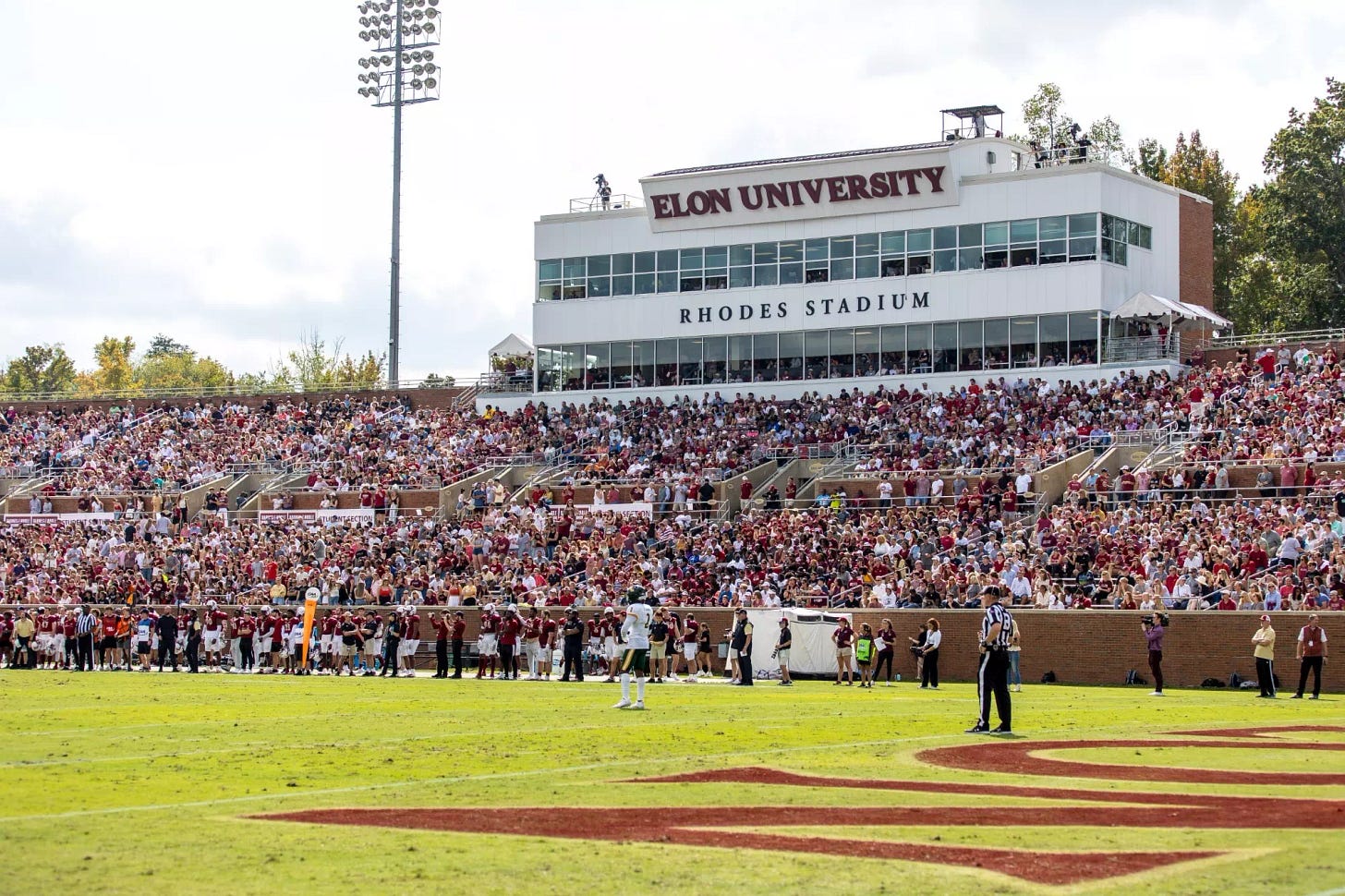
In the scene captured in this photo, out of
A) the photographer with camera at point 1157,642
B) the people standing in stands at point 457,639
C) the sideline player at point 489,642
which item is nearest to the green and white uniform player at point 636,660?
the photographer with camera at point 1157,642

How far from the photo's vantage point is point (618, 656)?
114ft

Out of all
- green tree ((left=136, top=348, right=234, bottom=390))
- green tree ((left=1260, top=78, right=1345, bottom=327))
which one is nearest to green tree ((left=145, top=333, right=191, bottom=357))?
green tree ((left=136, top=348, right=234, bottom=390))

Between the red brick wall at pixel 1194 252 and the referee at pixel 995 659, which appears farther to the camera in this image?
the red brick wall at pixel 1194 252

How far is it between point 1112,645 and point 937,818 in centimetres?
2256

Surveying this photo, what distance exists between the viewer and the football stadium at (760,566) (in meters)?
11.8

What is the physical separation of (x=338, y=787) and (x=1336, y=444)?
31.1m

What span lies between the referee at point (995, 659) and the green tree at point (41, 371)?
111 metres

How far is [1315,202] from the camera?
216 ft

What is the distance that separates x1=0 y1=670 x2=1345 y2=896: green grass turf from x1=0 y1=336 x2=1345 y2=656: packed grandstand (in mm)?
8779

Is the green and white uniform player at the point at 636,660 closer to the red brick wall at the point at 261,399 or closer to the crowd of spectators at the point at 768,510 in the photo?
the crowd of spectators at the point at 768,510

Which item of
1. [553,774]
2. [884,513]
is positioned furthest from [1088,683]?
[553,774]

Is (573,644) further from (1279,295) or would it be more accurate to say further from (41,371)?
(41,371)

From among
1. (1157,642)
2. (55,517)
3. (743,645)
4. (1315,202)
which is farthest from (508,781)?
(1315,202)

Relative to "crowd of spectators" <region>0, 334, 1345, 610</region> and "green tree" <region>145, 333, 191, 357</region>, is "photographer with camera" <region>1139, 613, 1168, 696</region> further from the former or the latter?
"green tree" <region>145, 333, 191, 357</region>
